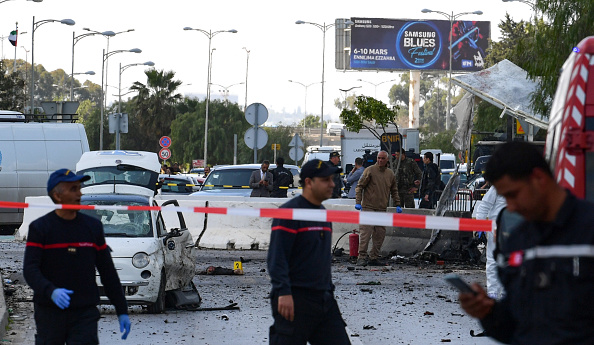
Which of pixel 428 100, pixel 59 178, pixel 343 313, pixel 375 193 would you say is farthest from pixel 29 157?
pixel 428 100

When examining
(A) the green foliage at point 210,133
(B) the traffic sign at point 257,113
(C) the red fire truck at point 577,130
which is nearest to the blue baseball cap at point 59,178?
(C) the red fire truck at point 577,130

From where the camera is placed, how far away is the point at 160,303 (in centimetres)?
1148

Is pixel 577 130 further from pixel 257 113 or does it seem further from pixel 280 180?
pixel 257 113

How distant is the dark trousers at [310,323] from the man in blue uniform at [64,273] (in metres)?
0.99

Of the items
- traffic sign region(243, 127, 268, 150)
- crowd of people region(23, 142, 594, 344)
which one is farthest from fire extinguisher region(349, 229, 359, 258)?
traffic sign region(243, 127, 268, 150)

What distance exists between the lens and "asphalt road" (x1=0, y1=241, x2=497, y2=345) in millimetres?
9773

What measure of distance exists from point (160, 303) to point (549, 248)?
27.6 ft

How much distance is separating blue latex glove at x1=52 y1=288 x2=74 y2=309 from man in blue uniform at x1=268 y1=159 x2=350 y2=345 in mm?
1162

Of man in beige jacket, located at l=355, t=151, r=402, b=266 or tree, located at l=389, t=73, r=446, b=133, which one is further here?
tree, located at l=389, t=73, r=446, b=133

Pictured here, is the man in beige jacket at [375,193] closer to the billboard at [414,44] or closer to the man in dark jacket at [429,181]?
the man in dark jacket at [429,181]

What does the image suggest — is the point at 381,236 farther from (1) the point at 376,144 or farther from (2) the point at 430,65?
(2) the point at 430,65

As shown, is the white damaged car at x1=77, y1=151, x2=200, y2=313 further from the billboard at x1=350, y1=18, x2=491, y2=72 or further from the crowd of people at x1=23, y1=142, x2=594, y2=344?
the billboard at x1=350, y1=18, x2=491, y2=72

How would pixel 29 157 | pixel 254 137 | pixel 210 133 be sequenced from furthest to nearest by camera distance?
1. pixel 210 133
2. pixel 254 137
3. pixel 29 157

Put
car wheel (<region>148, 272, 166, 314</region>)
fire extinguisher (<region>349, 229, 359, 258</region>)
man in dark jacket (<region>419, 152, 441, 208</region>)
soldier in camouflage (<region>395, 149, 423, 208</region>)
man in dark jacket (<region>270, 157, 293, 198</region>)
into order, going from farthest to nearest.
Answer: man in dark jacket (<region>419, 152, 441, 208</region>) < man in dark jacket (<region>270, 157, 293, 198</region>) < soldier in camouflage (<region>395, 149, 423, 208</region>) < fire extinguisher (<region>349, 229, 359, 258</region>) < car wheel (<region>148, 272, 166, 314</region>)
